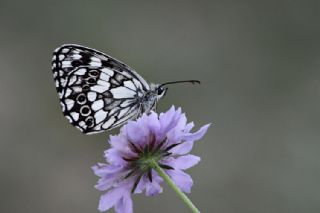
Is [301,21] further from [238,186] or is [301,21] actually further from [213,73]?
[238,186]

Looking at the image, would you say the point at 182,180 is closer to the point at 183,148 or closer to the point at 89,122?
the point at 183,148

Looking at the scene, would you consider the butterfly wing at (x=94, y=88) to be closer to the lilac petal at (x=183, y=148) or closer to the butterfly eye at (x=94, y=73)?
the butterfly eye at (x=94, y=73)

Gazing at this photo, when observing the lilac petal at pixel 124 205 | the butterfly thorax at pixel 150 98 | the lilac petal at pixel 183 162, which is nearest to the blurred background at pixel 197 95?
the butterfly thorax at pixel 150 98

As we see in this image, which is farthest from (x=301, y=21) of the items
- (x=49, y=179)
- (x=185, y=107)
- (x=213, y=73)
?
(x=49, y=179)

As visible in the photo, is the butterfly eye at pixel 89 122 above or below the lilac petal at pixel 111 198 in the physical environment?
above

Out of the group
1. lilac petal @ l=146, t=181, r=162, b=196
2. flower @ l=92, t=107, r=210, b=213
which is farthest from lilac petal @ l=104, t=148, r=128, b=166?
lilac petal @ l=146, t=181, r=162, b=196

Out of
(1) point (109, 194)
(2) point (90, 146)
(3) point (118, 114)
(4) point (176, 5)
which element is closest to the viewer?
(1) point (109, 194)

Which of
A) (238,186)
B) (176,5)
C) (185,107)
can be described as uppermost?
(176,5)
